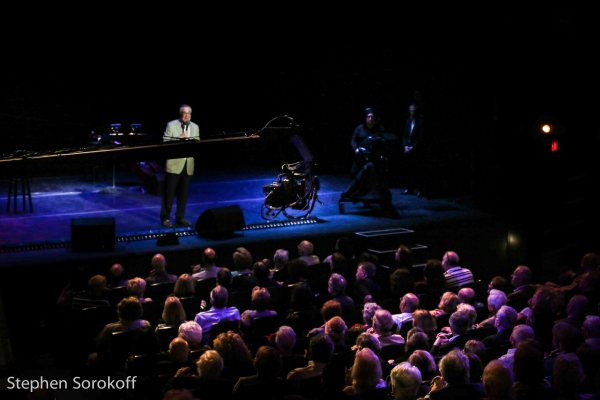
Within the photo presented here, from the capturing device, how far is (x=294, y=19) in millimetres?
15680

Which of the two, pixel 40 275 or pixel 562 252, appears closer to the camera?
pixel 40 275

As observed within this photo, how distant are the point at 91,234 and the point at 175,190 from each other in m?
1.67

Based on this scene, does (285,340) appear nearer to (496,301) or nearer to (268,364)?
(268,364)

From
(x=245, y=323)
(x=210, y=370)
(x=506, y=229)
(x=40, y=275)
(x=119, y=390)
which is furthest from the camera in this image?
(x=506, y=229)

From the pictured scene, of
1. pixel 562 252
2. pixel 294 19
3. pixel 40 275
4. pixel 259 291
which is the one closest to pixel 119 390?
pixel 259 291

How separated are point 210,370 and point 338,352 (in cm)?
126

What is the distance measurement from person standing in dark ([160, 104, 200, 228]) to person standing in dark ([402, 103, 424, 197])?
Result: 4.20 meters

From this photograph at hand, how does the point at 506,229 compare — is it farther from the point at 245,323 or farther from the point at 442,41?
the point at 245,323

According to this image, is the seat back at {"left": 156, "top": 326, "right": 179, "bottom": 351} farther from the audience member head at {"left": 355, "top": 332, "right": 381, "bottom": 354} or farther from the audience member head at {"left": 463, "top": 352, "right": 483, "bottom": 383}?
the audience member head at {"left": 463, "top": 352, "right": 483, "bottom": 383}

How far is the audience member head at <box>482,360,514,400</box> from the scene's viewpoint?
5.26 metres

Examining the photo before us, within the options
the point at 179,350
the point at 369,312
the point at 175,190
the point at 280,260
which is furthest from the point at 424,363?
the point at 175,190

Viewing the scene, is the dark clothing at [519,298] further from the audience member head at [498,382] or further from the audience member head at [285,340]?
the audience member head at [498,382]

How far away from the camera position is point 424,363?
6.02m

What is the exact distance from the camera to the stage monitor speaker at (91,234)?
34.2 ft
